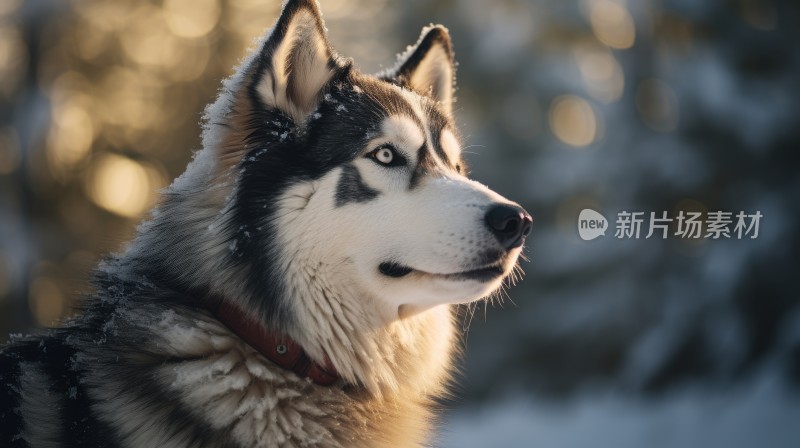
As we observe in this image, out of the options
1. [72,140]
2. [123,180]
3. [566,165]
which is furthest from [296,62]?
[72,140]

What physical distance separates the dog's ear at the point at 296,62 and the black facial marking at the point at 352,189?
326mm

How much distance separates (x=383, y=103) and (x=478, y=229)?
2.33ft

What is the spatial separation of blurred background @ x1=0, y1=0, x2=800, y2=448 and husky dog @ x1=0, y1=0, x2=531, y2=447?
4243 millimetres

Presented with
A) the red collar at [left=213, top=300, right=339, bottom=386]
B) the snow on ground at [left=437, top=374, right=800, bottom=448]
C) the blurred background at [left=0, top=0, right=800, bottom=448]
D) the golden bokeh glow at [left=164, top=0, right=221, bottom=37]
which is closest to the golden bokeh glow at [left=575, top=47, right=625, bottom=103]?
the blurred background at [left=0, top=0, right=800, bottom=448]

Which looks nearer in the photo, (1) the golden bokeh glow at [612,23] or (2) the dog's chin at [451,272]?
(2) the dog's chin at [451,272]

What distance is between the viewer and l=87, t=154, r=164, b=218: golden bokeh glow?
41.3 ft

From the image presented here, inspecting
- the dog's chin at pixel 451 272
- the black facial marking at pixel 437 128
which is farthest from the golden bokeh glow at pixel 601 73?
the dog's chin at pixel 451 272

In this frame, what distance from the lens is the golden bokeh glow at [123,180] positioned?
12.6 metres

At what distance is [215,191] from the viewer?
2.76 meters

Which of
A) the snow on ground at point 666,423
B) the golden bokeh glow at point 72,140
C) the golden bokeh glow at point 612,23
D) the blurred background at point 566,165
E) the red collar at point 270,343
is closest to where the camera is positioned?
the red collar at point 270,343

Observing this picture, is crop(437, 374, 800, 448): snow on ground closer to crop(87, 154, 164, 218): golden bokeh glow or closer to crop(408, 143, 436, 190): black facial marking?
crop(408, 143, 436, 190): black facial marking

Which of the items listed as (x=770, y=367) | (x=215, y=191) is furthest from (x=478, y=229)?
(x=770, y=367)

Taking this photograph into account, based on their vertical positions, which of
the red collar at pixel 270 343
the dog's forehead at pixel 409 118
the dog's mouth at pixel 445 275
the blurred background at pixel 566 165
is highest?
the blurred background at pixel 566 165

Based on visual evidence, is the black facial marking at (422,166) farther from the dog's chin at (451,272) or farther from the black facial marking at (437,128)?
the dog's chin at (451,272)
